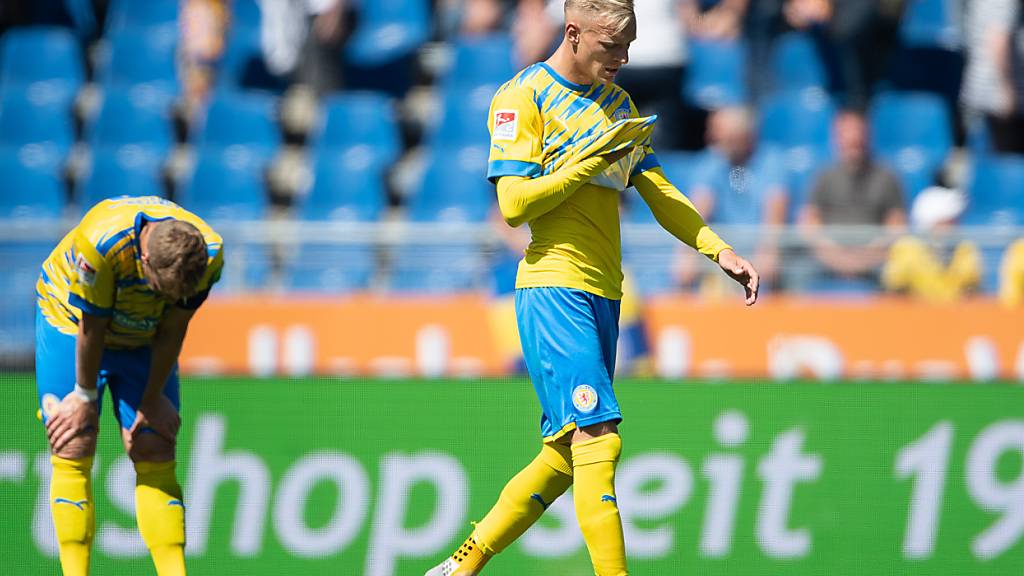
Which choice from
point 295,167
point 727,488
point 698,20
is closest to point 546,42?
point 698,20

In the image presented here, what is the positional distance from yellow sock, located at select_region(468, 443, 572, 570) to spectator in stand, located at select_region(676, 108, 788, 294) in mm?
4706

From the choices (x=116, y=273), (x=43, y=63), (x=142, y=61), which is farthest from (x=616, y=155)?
(x=43, y=63)

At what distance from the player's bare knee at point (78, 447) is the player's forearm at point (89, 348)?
0.80ft

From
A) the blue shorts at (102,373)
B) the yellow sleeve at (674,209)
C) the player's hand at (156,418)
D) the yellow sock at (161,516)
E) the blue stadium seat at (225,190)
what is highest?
the yellow sleeve at (674,209)

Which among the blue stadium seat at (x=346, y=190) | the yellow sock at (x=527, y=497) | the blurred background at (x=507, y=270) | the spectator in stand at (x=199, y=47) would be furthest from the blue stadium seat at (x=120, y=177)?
the yellow sock at (x=527, y=497)

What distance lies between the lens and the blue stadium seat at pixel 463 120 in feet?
37.3

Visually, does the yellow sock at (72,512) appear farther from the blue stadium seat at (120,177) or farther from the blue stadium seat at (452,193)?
the blue stadium seat at (120,177)

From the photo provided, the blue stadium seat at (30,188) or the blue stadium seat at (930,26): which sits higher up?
the blue stadium seat at (930,26)

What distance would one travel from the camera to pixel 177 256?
15.3ft

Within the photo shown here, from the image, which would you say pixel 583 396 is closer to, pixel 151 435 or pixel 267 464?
pixel 151 435

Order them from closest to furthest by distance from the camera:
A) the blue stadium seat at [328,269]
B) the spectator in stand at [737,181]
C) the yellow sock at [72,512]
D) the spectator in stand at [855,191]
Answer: the yellow sock at [72,512]
the blue stadium seat at [328,269]
the spectator in stand at [855,191]
the spectator in stand at [737,181]

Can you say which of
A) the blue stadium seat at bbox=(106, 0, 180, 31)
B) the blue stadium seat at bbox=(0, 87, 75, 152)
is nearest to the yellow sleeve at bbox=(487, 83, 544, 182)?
the blue stadium seat at bbox=(0, 87, 75, 152)

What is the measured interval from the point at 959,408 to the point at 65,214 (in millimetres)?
7611

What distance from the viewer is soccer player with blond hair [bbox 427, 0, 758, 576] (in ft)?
15.4
